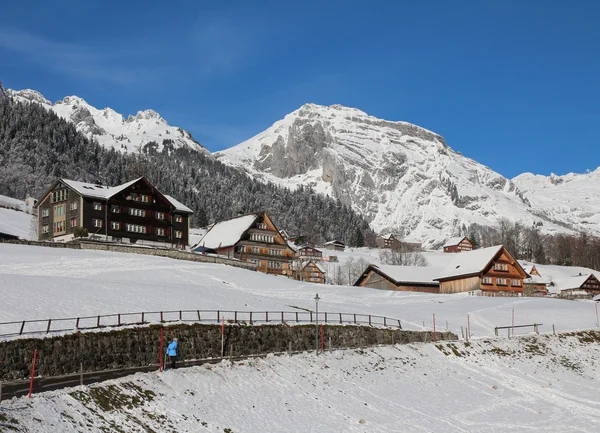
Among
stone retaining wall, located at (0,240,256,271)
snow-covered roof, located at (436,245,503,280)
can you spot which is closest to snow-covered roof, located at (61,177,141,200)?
stone retaining wall, located at (0,240,256,271)

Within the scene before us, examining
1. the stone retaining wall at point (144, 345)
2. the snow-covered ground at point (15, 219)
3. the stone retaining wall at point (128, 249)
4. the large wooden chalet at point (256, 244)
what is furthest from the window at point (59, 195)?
the stone retaining wall at point (144, 345)

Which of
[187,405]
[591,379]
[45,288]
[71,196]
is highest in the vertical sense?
[71,196]

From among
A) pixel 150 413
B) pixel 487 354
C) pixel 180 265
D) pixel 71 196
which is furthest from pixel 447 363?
pixel 71 196

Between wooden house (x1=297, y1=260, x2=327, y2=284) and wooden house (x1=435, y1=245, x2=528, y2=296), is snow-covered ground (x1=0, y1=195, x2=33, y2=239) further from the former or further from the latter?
wooden house (x1=435, y1=245, x2=528, y2=296)

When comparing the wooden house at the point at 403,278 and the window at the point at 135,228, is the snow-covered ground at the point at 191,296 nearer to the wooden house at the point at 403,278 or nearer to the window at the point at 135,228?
the wooden house at the point at 403,278

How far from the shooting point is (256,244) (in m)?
109

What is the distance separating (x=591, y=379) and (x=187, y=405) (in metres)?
36.7

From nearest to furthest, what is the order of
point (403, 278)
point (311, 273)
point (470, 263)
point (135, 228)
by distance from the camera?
point (470, 263) → point (403, 278) → point (135, 228) → point (311, 273)

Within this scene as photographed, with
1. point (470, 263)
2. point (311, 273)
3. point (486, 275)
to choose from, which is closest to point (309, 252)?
point (311, 273)

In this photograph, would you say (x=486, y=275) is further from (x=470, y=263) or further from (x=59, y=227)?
(x=59, y=227)

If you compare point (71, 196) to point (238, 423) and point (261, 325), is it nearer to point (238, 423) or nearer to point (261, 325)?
point (261, 325)

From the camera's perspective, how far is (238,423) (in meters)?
31.0

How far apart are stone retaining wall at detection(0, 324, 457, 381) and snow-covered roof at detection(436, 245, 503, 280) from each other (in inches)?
2054

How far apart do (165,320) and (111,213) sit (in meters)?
62.1
